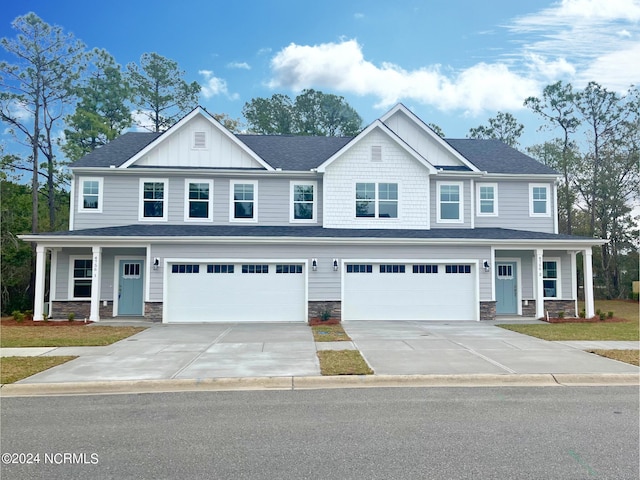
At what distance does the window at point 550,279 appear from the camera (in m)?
19.8

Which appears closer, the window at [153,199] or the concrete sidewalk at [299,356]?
the concrete sidewalk at [299,356]

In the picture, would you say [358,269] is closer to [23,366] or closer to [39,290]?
[23,366]

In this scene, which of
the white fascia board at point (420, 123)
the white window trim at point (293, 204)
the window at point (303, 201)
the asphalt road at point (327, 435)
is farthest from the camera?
the white fascia board at point (420, 123)

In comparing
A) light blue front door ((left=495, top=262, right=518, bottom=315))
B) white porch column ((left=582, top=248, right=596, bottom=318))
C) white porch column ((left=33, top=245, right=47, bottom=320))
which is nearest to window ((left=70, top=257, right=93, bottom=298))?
white porch column ((left=33, top=245, right=47, bottom=320))

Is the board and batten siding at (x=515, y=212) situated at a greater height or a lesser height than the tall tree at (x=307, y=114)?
lesser

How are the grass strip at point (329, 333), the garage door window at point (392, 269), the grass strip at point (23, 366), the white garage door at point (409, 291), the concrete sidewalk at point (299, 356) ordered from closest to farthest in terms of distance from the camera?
1. the grass strip at point (23, 366)
2. the concrete sidewalk at point (299, 356)
3. the grass strip at point (329, 333)
4. the white garage door at point (409, 291)
5. the garage door window at point (392, 269)

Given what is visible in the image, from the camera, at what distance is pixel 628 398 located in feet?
23.5

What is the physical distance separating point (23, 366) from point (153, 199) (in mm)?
10962

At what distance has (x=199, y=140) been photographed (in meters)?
19.5

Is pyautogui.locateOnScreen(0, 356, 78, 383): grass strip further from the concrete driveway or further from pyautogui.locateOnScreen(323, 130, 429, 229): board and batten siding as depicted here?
pyautogui.locateOnScreen(323, 130, 429, 229): board and batten siding

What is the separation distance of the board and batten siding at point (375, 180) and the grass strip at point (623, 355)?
944 centimetres

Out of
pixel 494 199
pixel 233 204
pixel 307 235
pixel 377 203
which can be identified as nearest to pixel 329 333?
pixel 307 235

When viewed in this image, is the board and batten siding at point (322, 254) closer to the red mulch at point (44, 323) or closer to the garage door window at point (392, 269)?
the garage door window at point (392, 269)

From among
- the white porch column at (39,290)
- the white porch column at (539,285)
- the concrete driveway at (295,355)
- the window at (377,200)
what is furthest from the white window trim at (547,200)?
the white porch column at (39,290)
